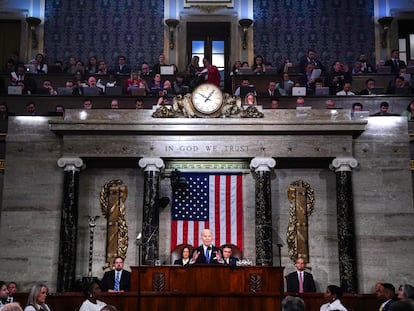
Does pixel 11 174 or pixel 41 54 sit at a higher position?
pixel 41 54

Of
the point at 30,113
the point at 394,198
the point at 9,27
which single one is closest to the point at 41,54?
the point at 9,27

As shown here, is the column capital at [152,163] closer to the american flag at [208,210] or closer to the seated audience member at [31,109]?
the american flag at [208,210]

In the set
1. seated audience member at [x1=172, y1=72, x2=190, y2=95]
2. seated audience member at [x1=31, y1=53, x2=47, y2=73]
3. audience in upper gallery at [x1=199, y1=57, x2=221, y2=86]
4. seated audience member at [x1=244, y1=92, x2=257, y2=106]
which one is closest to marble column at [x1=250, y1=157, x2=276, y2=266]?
seated audience member at [x1=244, y1=92, x2=257, y2=106]

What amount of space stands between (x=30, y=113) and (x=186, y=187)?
13.3 feet

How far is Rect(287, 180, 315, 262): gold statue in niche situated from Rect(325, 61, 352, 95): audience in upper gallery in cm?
321

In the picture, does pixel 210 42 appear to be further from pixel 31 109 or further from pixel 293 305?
pixel 293 305

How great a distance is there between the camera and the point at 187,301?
11.4 metres

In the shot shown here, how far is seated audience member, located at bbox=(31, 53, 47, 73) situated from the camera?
19.9 m

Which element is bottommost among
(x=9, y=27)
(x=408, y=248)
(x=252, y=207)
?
(x=408, y=248)

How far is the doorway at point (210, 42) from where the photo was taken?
22.2 meters

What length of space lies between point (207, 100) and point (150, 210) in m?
2.74

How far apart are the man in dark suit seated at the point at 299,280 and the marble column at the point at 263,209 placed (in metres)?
0.74

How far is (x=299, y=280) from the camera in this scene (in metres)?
14.6

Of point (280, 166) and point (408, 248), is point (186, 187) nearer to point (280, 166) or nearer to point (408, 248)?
point (280, 166)
